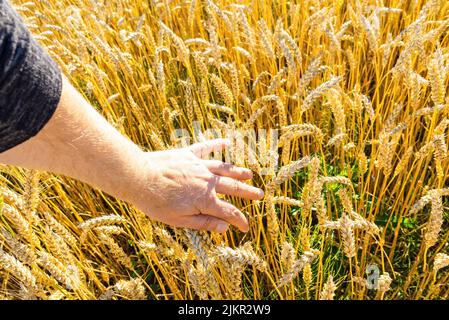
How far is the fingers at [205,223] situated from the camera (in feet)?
3.50

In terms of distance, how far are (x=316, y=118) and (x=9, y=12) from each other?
111 centimetres

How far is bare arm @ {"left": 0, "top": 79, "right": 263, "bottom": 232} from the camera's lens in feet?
2.76

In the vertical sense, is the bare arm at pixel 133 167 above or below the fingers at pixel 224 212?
above

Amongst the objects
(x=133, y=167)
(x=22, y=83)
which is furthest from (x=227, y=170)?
(x=22, y=83)

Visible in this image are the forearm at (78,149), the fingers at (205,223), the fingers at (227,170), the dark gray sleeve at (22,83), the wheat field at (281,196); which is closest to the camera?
the dark gray sleeve at (22,83)

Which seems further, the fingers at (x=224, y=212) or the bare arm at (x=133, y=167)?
the fingers at (x=224, y=212)

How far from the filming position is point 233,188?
3.71 feet

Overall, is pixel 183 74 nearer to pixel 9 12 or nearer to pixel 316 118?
pixel 316 118

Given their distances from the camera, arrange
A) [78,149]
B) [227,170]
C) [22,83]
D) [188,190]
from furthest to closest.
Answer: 1. [227,170]
2. [188,190]
3. [78,149]
4. [22,83]

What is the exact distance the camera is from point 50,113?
2.53 feet

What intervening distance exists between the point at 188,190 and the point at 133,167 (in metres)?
0.16

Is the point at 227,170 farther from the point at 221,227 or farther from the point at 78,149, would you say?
the point at 78,149

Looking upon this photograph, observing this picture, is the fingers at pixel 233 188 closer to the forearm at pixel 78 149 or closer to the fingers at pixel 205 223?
the fingers at pixel 205 223

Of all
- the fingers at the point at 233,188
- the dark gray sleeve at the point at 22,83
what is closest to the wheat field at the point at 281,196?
the fingers at the point at 233,188
